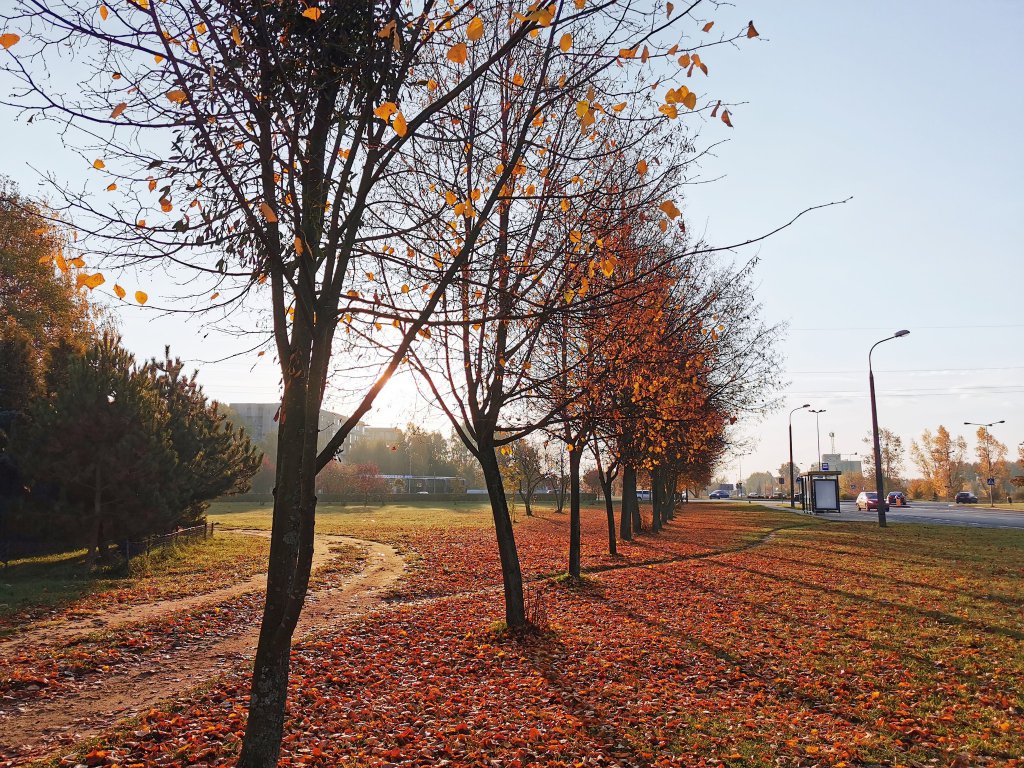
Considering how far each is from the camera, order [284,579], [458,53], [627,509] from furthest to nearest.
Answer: [627,509] → [284,579] → [458,53]

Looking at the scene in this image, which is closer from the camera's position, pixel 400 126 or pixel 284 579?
pixel 400 126

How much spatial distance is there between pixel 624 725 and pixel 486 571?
14.0m

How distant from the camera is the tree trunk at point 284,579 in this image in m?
5.08

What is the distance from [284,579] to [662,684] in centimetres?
536

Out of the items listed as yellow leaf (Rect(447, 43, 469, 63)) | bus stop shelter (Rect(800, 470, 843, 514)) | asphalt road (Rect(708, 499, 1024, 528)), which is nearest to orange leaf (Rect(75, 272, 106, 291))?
yellow leaf (Rect(447, 43, 469, 63))

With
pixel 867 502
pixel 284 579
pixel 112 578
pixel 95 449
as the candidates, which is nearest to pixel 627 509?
pixel 112 578

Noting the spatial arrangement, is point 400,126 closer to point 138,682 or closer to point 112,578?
point 138,682

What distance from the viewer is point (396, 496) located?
76062 mm

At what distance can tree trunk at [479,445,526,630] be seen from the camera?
37.2 ft

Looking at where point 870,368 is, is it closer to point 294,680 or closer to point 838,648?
point 838,648

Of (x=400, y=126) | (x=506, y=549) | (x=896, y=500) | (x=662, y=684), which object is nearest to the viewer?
(x=400, y=126)

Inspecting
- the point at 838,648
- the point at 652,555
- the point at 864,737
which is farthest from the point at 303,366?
the point at 652,555

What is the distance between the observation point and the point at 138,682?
28.4ft

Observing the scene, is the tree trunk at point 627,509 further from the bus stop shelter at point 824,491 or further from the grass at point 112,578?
the bus stop shelter at point 824,491
